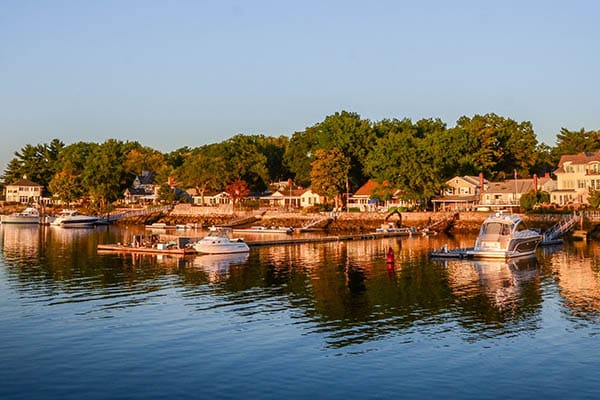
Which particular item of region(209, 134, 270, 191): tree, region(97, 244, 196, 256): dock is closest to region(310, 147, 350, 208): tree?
region(209, 134, 270, 191): tree

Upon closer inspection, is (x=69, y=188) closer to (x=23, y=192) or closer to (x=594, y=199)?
(x=23, y=192)

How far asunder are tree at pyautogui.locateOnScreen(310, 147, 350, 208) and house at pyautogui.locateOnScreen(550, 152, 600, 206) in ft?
133

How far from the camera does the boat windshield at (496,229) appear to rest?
6375 cm

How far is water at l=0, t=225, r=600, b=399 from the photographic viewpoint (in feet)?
78.6

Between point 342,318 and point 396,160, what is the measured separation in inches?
3503

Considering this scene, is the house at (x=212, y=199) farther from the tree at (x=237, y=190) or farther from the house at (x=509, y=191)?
the house at (x=509, y=191)

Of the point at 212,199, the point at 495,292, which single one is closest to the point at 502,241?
the point at 495,292

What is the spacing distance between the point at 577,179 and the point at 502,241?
54967mm

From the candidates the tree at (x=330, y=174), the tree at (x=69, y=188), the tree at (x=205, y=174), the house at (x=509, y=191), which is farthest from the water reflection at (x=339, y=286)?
the tree at (x=69, y=188)

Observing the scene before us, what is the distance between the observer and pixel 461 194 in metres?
125

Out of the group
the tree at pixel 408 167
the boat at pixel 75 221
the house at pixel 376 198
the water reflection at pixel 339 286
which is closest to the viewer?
the water reflection at pixel 339 286

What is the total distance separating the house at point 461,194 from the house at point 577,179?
566 inches

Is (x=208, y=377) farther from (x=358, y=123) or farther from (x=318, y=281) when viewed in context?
(x=358, y=123)

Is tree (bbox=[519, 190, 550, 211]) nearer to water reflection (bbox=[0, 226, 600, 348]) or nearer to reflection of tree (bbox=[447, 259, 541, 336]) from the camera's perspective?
water reflection (bbox=[0, 226, 600, 348])
